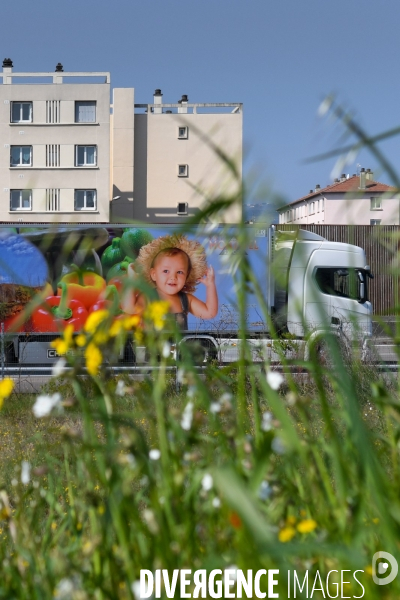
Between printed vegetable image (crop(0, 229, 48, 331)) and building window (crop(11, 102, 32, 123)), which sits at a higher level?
building window (crop(11, 102, 32, 123))

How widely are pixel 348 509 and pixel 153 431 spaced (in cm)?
42

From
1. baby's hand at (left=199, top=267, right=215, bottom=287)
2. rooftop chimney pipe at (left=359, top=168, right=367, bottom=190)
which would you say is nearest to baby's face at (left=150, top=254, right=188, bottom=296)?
baby's hand at (left=199, top=267, right=215, bottom=287)

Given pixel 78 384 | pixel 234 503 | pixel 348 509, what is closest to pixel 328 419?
pixel 348 509

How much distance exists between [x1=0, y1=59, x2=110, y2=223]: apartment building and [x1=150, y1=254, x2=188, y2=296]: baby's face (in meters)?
36.4

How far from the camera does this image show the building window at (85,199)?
52.4 metres

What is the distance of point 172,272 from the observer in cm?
1666

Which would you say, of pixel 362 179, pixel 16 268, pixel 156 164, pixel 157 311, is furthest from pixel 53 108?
pixel 157 311

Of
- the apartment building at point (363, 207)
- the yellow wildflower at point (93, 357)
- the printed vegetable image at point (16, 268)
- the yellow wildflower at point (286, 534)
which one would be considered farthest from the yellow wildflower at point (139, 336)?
the printed vegetable image at point (16, 268)

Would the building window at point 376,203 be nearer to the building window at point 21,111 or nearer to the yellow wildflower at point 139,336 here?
the yellow wildflower at point 139,336

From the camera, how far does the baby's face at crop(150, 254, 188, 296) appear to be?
16.4 meters

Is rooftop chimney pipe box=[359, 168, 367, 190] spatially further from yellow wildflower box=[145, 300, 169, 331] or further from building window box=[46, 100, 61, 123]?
building window box=[46, 100, 61, 123]

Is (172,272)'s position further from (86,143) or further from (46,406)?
(86,143)

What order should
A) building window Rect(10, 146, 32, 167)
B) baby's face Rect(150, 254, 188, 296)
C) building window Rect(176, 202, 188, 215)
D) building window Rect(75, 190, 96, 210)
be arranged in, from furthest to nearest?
building window Rect(176, 202, 188, 215) < building window Rect(10, 146, 32, 167) < building window Rect(75, 190, 96, 210) < baby's face Rect(150, 254, 188, 296)

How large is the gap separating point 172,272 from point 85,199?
37557mm
